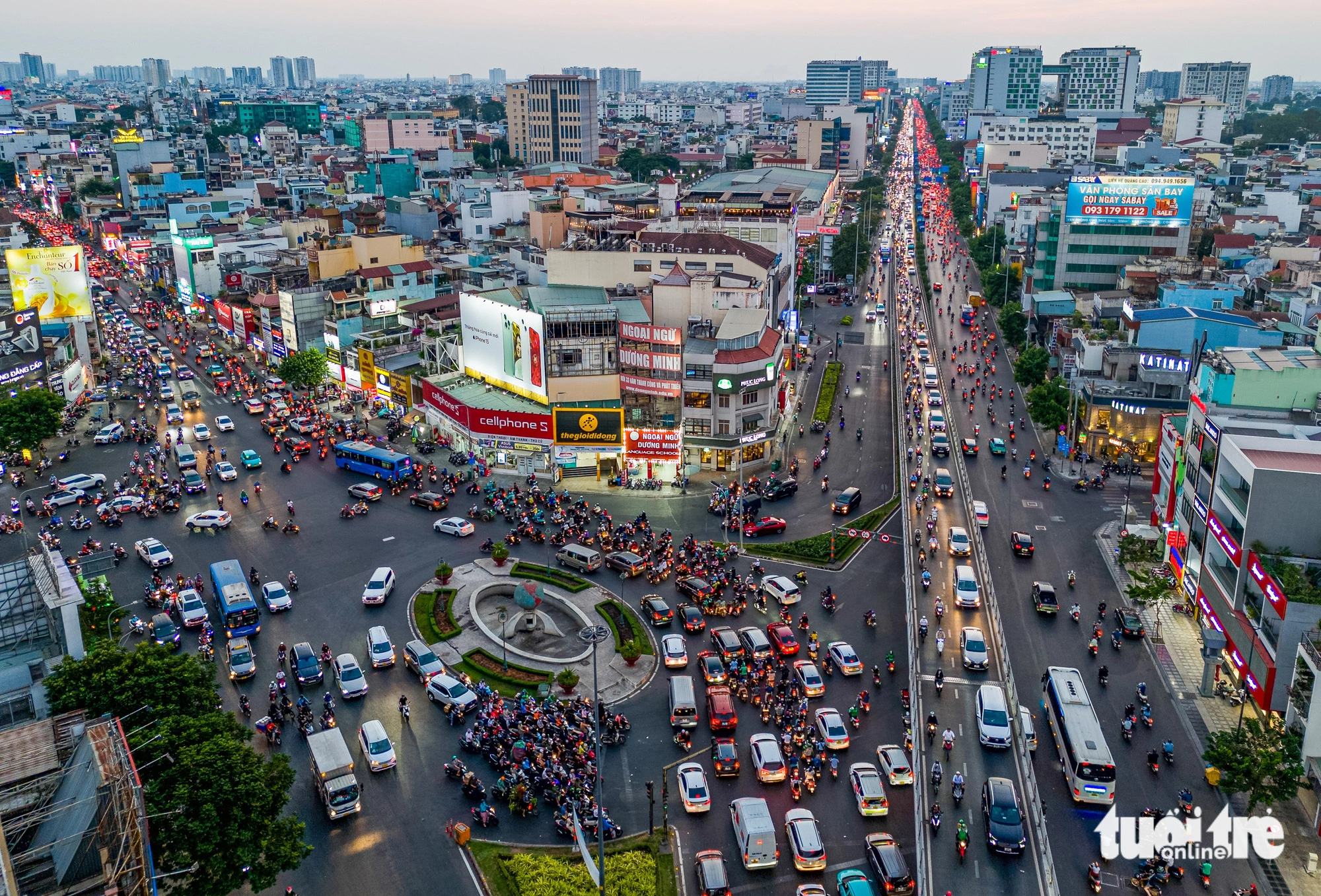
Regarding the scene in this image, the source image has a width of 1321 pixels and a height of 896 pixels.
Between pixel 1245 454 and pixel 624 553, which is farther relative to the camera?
pixel 624 553

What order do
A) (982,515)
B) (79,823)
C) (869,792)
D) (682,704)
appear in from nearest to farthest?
(79,823) → (869,792) → (682,704) → (982,515)

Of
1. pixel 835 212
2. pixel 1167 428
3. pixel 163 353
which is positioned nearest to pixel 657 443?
pixel 1167 428

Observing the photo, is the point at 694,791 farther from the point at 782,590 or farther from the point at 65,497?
the point at 65,497

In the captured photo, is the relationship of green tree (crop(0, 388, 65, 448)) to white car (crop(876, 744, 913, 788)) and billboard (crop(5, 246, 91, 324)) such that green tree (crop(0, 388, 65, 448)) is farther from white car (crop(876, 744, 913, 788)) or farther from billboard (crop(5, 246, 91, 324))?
white car (crop(876, 744, 913, 788))

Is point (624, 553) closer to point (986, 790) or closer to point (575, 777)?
point (575, 777)

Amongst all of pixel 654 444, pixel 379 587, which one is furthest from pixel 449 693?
pixel 654 444

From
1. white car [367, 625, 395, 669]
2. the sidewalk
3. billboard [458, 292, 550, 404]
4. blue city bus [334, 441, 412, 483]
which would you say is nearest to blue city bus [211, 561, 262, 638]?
white car [367, 625, 395, 669]

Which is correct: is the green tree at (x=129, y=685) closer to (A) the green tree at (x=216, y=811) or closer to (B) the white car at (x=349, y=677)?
(A) the green tree at (x=216, y=811)
